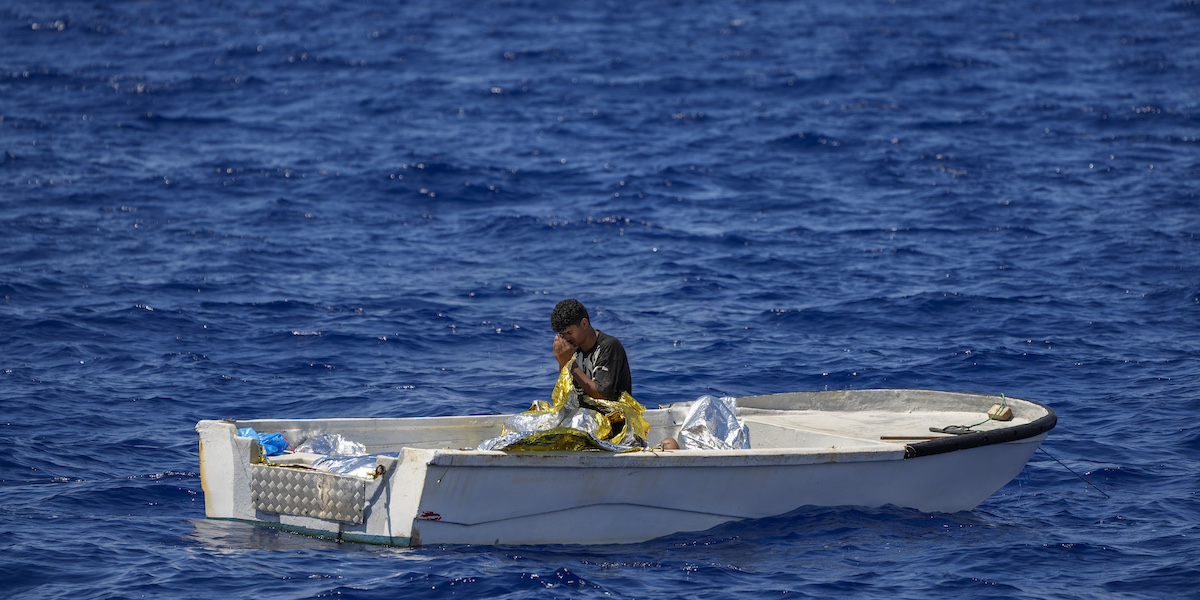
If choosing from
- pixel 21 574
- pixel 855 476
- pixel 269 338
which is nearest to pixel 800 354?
pixel 855 476

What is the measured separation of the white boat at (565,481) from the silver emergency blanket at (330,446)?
0.09 m

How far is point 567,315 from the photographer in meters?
10.0

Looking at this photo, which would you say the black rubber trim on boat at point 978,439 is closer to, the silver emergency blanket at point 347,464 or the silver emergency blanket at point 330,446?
the silver emergency blanket at point 347,464

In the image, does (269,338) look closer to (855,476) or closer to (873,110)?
(855,476)

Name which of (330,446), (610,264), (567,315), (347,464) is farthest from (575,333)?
(610,264)

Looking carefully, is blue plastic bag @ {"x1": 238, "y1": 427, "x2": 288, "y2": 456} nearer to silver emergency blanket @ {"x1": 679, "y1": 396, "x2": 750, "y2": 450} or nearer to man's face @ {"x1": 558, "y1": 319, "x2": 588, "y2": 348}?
man's face @ {"x1": 558, "y1": 319, "x2": 588, "y2": 348}

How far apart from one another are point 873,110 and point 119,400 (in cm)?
1703

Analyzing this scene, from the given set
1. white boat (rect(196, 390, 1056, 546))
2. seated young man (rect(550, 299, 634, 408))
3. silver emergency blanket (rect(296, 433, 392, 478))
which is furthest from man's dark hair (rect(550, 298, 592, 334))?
silver emergency blanket (rect(296, 433, 392, 478))

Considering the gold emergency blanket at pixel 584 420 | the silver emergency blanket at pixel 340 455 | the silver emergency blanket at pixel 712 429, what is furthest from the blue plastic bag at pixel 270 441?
the silver emergency blanket at pixel 712 429

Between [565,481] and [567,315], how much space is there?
145cm

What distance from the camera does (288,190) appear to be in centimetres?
2130

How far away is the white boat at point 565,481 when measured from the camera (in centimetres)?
897

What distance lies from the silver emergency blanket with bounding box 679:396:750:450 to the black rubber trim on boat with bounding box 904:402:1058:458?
1469 mm

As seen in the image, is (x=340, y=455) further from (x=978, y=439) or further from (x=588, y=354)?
(x=978, y=439)
